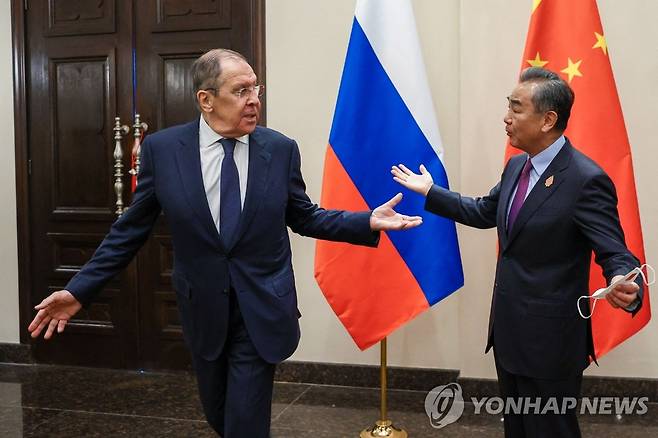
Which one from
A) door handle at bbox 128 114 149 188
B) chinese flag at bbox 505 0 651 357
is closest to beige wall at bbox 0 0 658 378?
chinese flag at bbox 505 0 651 357

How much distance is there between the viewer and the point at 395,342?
419 centimetres

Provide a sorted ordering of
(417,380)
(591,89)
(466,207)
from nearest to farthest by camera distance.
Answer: (466,207)
(591,89)
(417,380)

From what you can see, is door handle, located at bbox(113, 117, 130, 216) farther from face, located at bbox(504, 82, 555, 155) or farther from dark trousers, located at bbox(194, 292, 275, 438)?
face, located at bbox(504, 82, 555, 155)

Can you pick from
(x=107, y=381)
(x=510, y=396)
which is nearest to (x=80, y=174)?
(x=107, y=381)

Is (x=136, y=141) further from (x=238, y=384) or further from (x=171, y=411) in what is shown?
(x=238, y=384)

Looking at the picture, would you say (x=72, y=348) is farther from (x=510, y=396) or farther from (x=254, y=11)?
(x=510, y=396)

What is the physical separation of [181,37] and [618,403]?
312cm

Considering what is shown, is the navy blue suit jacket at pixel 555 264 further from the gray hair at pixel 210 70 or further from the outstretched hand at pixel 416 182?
the gray hair at pixel 210 70

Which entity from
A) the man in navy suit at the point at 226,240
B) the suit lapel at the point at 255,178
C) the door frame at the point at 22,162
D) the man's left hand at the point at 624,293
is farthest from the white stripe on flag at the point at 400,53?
the door frame at the point at 22,162

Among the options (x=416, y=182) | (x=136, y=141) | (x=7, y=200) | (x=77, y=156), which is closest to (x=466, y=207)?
(x=416, y=182)

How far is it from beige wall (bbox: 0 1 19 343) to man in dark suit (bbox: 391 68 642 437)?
3.43 m

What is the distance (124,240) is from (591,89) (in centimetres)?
212

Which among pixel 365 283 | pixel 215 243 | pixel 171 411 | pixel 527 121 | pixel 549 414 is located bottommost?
pixel 171 411

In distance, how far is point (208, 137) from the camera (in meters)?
2.41
